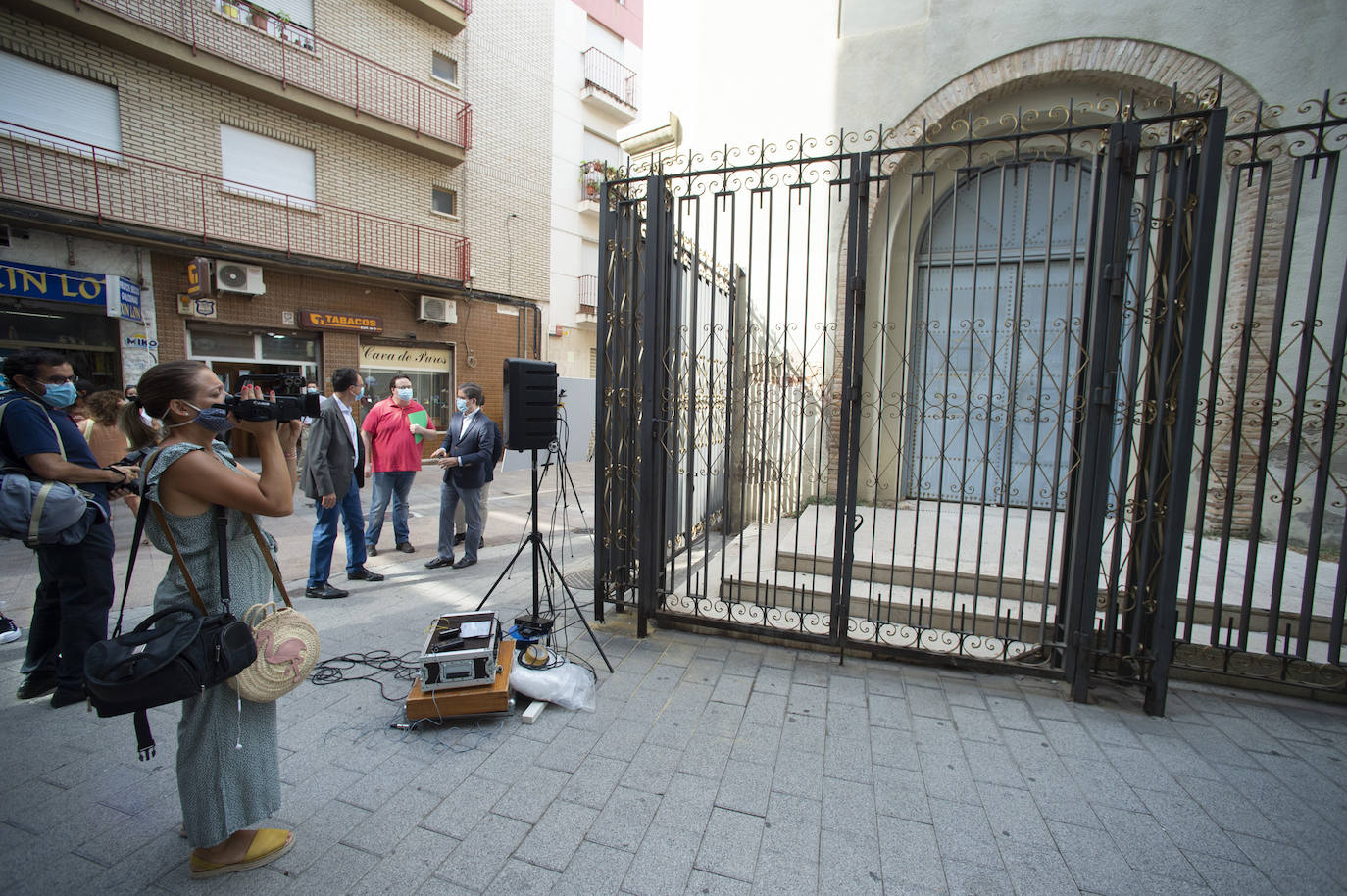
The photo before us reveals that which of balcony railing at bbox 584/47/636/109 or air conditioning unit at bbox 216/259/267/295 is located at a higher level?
balcony railing at bbox 584/47/636/109

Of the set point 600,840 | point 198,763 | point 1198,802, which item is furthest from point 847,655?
point 198,763

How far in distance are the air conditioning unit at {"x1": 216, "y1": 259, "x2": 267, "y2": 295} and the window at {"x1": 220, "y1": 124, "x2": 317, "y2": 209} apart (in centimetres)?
154

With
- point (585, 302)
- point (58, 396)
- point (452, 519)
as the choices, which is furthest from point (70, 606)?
point (585, 302)

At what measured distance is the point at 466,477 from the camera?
6250mm

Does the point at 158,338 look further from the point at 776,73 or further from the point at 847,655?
the point at 847,655

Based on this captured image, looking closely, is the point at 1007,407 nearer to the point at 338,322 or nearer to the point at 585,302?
the point at 338,322

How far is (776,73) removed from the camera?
7.73 metres

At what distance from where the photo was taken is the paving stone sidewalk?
89.7 inches

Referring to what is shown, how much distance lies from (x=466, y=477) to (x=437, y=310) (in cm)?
1036

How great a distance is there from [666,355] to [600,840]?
3163 mm

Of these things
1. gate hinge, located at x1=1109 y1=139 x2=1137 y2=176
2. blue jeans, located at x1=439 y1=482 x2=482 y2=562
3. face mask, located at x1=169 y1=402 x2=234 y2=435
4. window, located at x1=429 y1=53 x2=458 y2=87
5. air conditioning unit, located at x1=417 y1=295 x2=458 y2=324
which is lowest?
blue jeans, located at x1=439 y1=482 x2=482 y2=562

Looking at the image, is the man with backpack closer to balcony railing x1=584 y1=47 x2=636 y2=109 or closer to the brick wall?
the brick wall

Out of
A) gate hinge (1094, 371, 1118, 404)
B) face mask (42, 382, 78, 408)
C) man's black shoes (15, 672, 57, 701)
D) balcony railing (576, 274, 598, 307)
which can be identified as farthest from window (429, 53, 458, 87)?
gate hinge (1094, 371, 1118, 404)

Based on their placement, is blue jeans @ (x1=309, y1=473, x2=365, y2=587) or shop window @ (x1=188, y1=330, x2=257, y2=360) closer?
blue jeans @ (x1=309, y1=473, x2=365, y2=587)
